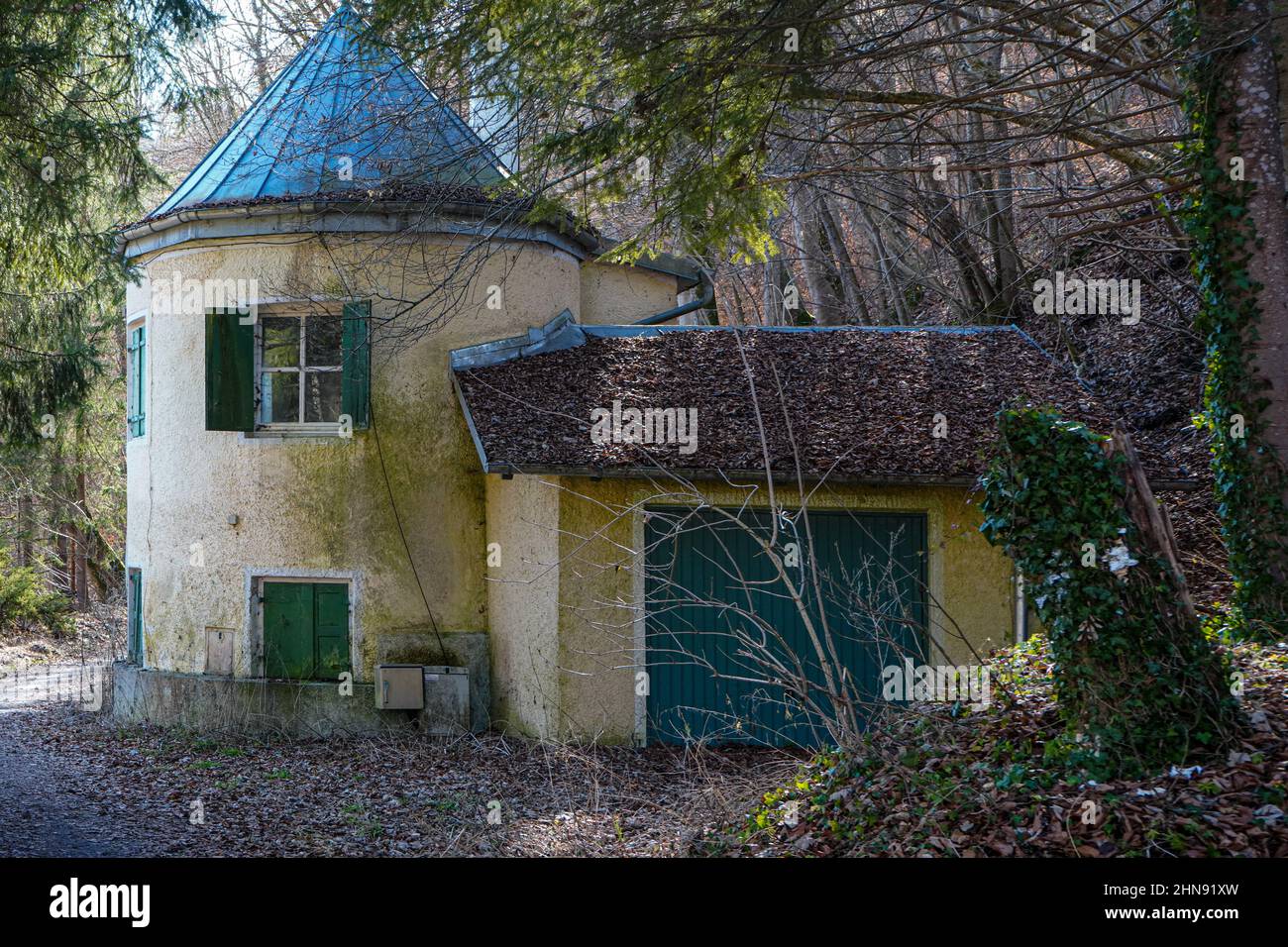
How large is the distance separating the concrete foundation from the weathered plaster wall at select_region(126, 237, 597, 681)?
26 cm

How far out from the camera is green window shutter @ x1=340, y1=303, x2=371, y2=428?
38.2ft

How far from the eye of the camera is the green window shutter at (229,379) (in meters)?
11.7

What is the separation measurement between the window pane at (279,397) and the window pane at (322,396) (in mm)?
110

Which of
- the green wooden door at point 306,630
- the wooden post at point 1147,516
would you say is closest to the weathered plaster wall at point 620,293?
the green wooden door at point 306,630

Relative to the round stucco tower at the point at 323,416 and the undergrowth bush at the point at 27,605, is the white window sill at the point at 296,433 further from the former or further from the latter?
the undergrowth bush at the point at 27,605

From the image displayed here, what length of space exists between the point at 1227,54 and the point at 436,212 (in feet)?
23.8

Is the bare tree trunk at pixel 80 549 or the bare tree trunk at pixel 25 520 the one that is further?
the bare tree trunk at pixel 25 520

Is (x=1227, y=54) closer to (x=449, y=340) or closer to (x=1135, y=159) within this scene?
(x=1135, y=159)

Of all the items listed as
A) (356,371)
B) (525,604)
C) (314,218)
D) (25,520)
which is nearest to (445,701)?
(525,604)

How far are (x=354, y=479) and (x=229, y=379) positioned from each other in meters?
1.69

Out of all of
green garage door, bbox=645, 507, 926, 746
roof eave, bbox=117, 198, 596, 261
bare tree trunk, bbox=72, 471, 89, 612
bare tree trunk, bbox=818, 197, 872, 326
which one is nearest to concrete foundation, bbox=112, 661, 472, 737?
green garage door, bbox=645, 507, 926, 746

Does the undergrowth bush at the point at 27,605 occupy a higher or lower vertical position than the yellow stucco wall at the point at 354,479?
lower

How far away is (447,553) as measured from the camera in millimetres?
11906
